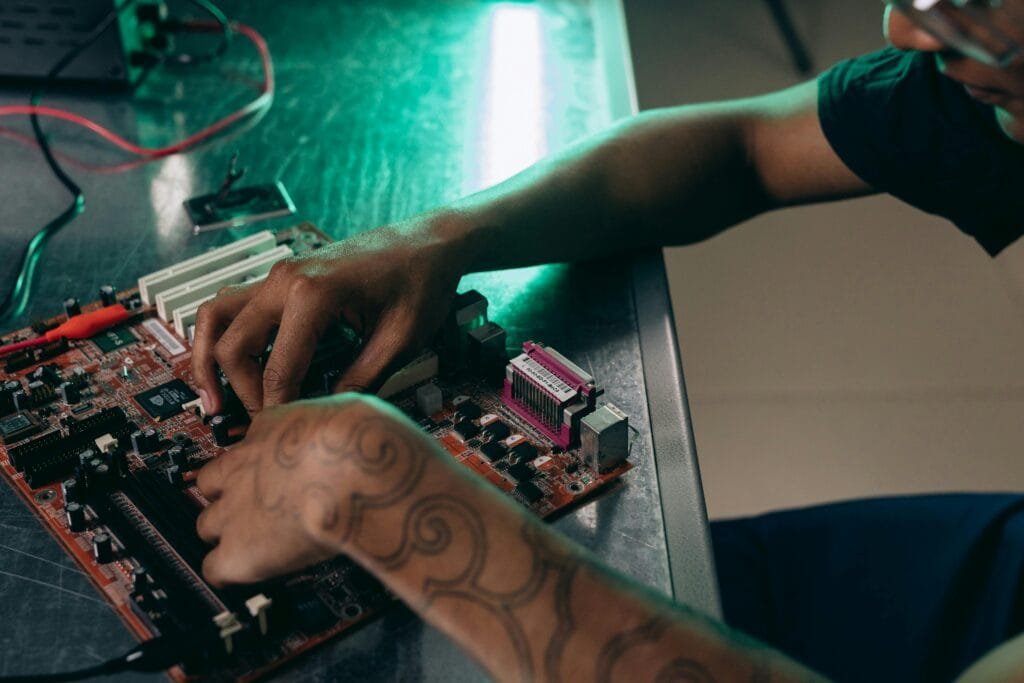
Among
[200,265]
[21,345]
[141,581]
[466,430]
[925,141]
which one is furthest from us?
[925,141]

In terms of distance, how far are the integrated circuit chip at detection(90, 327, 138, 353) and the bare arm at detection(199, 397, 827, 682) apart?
1.50ft

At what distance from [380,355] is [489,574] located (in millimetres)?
395

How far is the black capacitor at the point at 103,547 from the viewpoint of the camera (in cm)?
106

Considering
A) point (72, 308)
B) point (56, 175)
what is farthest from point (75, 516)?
point (56, 175)

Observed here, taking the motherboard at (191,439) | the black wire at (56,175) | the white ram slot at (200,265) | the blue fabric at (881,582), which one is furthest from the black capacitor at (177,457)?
the blue fabric at (881,582)

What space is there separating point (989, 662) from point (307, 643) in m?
0.61

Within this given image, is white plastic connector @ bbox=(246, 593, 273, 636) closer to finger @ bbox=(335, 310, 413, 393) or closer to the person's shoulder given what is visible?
finger @ bbox=(335, 310, 413, 393)

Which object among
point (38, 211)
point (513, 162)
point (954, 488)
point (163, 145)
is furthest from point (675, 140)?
point (954, 488)

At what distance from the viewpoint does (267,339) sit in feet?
4.02

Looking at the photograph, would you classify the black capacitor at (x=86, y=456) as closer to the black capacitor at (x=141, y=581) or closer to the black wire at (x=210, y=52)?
the black capacitor at (x=141, y=581)

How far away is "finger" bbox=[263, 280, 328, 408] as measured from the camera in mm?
1188

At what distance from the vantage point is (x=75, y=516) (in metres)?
1.09

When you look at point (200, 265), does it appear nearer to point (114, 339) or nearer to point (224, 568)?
point (114, 339)

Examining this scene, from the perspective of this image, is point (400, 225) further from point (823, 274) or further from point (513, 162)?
point (823, 274)
